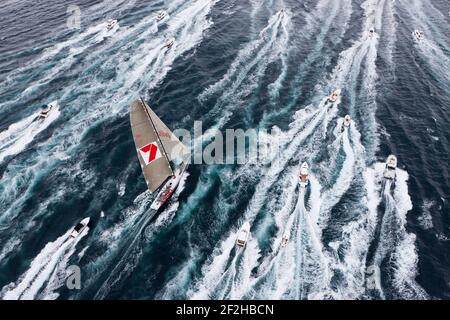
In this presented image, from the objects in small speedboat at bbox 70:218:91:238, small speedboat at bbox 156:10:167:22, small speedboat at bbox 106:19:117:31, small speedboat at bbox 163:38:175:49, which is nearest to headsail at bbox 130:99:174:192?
small speedboat at bbox 70:218:91:238

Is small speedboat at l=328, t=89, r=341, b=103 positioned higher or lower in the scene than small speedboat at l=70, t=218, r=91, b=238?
higher

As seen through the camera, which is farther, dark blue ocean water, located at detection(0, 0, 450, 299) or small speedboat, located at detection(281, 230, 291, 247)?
small speedboat, located at detection(281, 230, 291, 247)

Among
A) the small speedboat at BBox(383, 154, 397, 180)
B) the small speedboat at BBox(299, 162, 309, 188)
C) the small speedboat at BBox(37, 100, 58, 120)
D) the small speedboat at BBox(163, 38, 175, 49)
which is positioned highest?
the small speedboat at BBox(163, 38, 175, 49)

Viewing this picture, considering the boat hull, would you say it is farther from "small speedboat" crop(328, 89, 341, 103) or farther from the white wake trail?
"small speedboat" crop(328, 89, 341, 103)

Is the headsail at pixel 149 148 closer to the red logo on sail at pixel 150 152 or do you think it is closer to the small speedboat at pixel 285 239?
the red logo on sail at pixel 150 152

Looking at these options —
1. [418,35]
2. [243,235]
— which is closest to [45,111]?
[243,235]

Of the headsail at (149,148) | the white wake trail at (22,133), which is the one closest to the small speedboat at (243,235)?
the headsail at (149,148)
